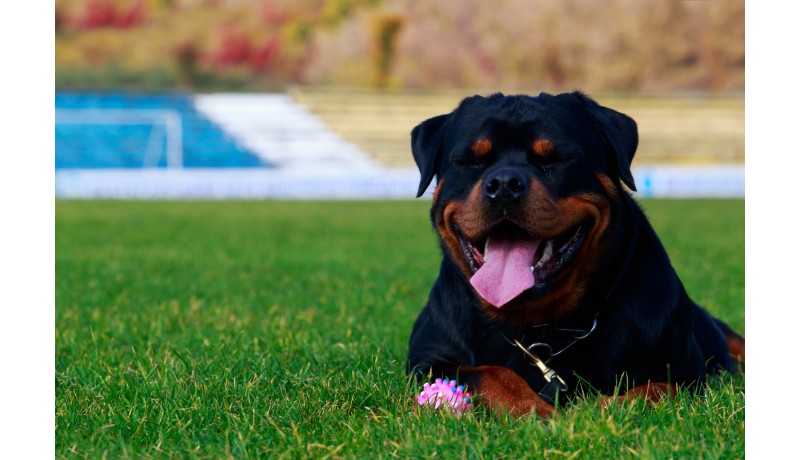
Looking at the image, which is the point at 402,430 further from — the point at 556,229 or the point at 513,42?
the point at 513,42

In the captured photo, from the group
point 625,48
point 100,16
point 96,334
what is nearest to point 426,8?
point 625,48

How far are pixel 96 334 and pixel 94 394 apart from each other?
1.40m

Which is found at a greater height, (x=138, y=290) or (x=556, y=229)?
(x=556, y=229)

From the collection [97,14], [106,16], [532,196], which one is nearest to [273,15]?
[106,16]

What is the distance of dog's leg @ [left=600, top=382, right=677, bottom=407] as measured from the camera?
9.69 feet

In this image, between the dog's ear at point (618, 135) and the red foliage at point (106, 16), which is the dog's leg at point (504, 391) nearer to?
the dog's ear at point (618, 135)

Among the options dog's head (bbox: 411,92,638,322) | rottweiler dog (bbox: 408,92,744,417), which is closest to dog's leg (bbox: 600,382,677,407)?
rottweiler dog (bbox: 408,92,744,417)

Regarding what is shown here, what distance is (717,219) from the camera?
46.5 ft

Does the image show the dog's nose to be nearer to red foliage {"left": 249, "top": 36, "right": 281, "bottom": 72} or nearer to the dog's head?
the dog's head

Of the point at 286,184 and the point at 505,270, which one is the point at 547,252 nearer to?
the point at 505,270

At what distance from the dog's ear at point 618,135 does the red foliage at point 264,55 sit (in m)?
39.0

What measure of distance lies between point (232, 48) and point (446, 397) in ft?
129

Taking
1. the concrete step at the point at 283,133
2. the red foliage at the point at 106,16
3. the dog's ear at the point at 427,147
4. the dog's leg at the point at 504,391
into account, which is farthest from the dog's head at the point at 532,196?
the red foliage at the point at 106,16

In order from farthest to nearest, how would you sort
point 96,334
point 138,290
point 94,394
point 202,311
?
point 138,290 < point 202,311 < point 96,334 < point 94,394
